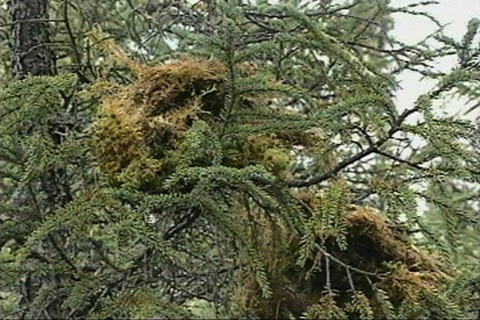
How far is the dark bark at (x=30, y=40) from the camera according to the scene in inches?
112

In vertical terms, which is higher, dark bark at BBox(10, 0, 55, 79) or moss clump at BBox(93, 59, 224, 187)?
dark bark at BBox(10, 0, 55, 79)

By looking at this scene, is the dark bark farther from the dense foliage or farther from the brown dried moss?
the brown dried moss

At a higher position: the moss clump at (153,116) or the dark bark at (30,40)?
the dark bark at (30,40)

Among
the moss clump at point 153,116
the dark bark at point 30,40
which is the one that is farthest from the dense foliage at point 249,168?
the dark bark at point 30,40

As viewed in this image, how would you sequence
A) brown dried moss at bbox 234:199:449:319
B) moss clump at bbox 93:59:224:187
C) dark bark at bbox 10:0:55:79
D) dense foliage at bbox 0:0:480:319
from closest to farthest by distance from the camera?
1. dense foliage at bbox 0:0:480:319
2. moss clump at bbox 93:59:224:187
3. brown dried moss at bbox 234:199:449:319
4. dark bark at bbox 10:0:55:79

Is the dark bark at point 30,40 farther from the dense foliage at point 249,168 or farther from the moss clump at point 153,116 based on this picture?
the moss clump at point 153,116

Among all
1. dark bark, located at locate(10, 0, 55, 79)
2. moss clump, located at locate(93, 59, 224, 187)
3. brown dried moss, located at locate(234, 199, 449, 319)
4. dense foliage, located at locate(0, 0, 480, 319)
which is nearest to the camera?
dense foliage, located at locate(0, 0, 480, 319)

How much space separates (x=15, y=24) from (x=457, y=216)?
5.49 ft

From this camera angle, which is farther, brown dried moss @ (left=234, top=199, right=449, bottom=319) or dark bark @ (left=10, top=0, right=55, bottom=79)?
dark bark @ (left=10, top=0, right=55, bottom=79)

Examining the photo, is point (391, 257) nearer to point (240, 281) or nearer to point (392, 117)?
point (240, 281)

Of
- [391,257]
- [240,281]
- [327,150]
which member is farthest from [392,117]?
[240,281]

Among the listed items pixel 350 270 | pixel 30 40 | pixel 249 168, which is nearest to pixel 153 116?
pixel 249 168

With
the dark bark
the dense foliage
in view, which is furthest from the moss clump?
the dark bark

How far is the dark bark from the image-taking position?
285cm
